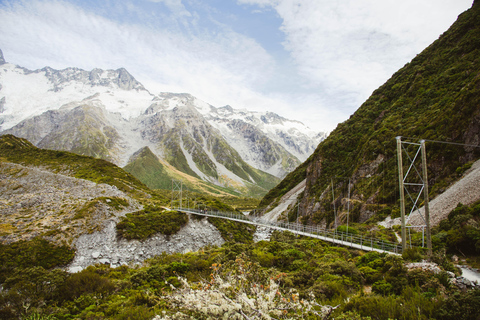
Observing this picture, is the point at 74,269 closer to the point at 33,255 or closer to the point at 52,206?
A: the point at 33,255

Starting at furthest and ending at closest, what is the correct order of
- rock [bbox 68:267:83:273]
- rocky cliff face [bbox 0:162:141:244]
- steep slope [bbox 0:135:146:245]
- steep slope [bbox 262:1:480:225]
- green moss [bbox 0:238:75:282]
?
1. steep slope [bbox 262:1:480:225]
2. steep slope [bbox 0:135:146:245]
3. rocky cliff face [bbox 0:162:141:244]
4. rock [bbox 68:267:83:273]
5. green moss [bbox 0:238:75:282]

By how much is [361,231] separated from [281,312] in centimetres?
2727

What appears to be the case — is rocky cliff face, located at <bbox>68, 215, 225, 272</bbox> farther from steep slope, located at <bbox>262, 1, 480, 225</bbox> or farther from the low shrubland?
steep slope, located at <bbox>262, 1, 480, 225</bbox>

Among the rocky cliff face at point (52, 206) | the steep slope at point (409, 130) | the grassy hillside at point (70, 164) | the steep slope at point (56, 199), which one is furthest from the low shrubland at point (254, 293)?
the grassy hillside at point (70, 164)

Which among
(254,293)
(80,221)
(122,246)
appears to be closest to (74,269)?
(122,246)

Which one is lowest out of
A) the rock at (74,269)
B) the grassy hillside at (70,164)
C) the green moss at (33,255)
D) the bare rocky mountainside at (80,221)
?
the rock at (74,269)

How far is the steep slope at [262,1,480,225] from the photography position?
31406 millimetres

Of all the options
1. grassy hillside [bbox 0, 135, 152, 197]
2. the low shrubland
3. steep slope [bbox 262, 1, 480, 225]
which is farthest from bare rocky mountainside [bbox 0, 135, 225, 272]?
steep slope [bbox 262, 1, 480, 225]

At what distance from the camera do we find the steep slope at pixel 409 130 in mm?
31406

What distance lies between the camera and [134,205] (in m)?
48.6

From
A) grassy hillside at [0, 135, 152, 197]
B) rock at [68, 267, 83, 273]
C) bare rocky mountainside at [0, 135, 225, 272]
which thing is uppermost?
grassy hillside at [0, 135, 152, 197]

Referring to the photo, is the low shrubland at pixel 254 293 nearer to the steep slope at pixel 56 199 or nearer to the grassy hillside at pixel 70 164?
the steep slope at pixel 56 199

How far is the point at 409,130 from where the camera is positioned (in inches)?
1560

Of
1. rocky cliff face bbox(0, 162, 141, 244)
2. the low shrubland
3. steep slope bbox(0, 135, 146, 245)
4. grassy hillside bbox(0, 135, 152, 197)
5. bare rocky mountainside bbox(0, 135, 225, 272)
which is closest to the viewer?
the low shrubland
